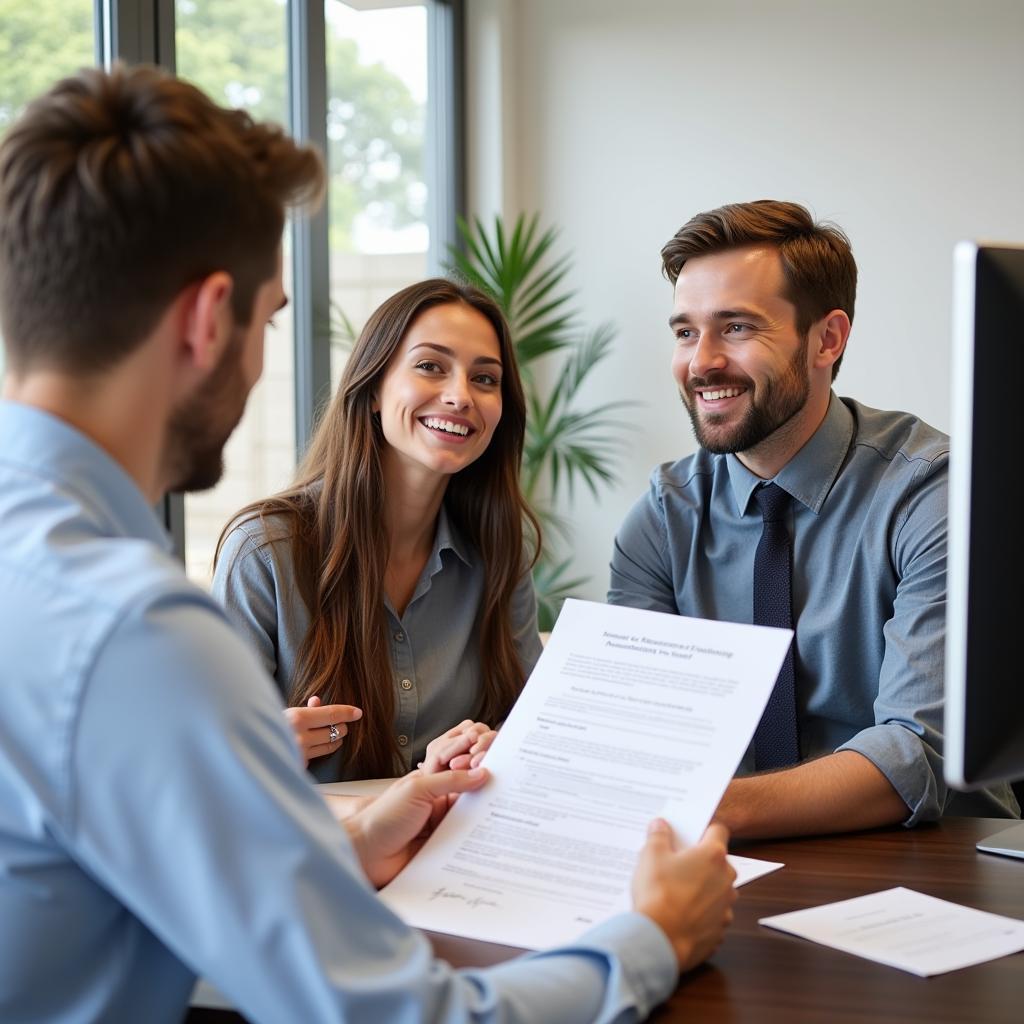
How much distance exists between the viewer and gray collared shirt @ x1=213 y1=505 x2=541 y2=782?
207 cm

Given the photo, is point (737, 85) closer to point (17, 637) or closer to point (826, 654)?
point (826, 654)

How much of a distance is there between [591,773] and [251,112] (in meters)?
2.50

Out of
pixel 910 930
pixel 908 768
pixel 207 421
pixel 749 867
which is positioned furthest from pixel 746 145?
pixel 207 421

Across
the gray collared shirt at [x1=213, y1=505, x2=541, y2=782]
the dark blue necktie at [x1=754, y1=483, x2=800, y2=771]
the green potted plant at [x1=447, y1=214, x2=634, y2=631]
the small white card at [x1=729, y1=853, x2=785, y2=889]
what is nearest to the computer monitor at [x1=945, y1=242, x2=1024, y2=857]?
the small white card at [x1=729, y1=853, x2=785, y2=889]

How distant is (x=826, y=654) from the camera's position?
2051 millimetres

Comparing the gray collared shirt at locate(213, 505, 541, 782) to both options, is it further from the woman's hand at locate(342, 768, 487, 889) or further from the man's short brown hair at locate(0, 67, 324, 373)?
the man's short brown hair at locate(0, 67, 324, 373)

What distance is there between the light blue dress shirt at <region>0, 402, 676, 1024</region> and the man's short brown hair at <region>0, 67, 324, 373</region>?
0.08 metres

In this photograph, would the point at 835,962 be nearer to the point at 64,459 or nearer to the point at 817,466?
the point at 64,459

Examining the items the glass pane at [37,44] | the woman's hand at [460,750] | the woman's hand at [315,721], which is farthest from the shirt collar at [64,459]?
the glass pane at [37,44]

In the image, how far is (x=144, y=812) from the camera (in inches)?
31.7

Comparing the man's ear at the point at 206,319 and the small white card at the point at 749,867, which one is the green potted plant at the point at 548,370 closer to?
the small white card at the point at 749,867

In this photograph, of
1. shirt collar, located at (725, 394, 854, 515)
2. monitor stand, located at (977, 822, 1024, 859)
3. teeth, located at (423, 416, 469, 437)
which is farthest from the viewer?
teeth, located at (423, 416, 469, 437)

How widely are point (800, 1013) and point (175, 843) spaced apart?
1.79 ft

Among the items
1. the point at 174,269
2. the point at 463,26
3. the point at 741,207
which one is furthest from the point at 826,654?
the point at 463,26
